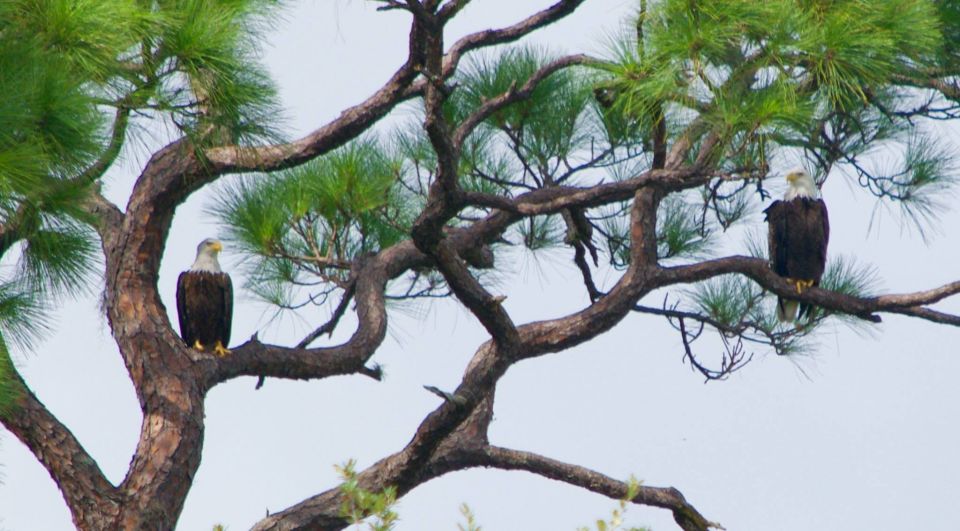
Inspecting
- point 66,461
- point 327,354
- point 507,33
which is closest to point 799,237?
point 507,33

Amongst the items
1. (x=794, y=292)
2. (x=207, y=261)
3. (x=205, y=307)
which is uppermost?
(x=207, y=261)

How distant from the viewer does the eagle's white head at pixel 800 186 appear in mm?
4492

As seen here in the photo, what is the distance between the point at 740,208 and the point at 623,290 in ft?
2.61

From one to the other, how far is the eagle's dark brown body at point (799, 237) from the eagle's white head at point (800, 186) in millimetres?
17

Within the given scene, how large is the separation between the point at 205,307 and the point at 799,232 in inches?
71.8

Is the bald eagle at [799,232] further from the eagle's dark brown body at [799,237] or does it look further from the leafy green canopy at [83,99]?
the leafy green canopy at [83,99]

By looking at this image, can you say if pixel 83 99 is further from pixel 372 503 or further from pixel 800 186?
pixel 800 186

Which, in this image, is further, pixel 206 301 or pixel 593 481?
pixel 206 301

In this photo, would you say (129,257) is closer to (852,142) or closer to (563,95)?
(563,95)

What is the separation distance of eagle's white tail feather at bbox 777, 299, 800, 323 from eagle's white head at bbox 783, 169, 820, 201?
531mm

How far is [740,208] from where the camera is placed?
3.99 meters

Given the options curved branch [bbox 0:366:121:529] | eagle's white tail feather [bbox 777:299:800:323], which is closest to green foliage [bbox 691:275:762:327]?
eagle's white tail feather [bbox 777:299:800:323]

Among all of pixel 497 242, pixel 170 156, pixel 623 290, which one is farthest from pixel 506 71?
pixel 170 156

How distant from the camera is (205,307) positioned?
4145 millimetres
